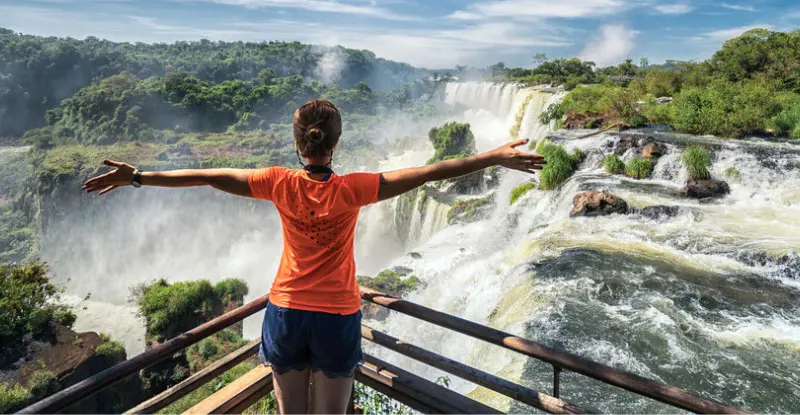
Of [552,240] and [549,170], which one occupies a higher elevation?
[549,170]

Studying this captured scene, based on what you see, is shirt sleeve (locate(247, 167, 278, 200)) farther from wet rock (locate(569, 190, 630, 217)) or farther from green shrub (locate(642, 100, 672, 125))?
green shrub (locate(642, 100, 672, 125))

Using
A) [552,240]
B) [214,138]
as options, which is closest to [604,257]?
[552,240]

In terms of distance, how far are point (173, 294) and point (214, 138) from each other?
49.0m

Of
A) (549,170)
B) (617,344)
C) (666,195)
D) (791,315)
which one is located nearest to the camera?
(617,344)

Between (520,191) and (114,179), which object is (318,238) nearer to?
(114,179)

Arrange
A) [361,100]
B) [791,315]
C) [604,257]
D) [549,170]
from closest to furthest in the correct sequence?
[791,315]
[604,257]
[549,170]
[361,100]

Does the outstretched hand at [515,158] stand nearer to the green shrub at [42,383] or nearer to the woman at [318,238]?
the woman at [318,238]

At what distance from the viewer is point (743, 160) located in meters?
11.0

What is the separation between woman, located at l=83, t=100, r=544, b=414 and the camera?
1.61 meters

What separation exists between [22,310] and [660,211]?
21662 mm

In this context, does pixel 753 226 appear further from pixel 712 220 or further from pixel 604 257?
pixel 604 257

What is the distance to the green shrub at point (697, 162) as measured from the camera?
35.9ft

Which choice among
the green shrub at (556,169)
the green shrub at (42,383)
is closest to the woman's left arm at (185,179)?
the green shrub at (556,169)

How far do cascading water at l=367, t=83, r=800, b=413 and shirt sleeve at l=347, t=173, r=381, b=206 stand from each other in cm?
388
